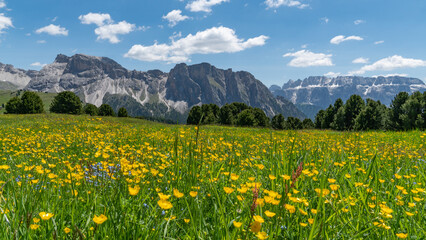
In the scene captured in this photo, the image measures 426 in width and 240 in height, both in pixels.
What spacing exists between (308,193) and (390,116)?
5921 centimetres

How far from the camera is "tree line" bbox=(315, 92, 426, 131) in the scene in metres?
42.6

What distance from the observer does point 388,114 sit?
5153 centimetres

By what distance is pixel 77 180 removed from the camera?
3.33 metres

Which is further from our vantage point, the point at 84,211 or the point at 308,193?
the point at 308,193

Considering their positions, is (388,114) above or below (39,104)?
below

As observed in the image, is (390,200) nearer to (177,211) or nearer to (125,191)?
(177,211)

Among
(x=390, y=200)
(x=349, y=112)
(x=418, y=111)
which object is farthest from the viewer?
(x=349, y=112)

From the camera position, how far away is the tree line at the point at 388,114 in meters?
42.6

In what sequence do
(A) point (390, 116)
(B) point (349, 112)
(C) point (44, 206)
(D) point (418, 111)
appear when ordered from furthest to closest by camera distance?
1. (B) point (349, 112)
2. (A) point (390, 116)
3. (D) point (418, 111)
4. (C) point (44, 206)

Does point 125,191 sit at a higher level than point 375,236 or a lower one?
higher

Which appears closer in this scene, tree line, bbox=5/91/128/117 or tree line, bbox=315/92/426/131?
tree line, bbox=315/92/426/131

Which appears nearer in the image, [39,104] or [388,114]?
[388,114]

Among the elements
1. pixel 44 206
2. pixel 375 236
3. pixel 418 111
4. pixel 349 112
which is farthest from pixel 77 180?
pixel 349 112

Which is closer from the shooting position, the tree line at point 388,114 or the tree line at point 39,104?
the tree line at point 388,114
